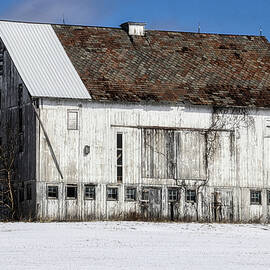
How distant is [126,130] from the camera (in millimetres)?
51344

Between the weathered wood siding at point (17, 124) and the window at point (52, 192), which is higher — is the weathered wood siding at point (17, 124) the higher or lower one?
the higher one

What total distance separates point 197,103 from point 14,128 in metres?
9.73

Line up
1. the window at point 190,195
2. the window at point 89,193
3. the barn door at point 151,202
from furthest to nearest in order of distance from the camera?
1. the window at point 190,195
2. the barn door at point 151,202
3. the window at point 89,193

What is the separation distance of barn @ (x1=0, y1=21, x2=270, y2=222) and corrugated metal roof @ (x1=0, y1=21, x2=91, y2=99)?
6 cm

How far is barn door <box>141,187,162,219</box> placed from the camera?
168 feet

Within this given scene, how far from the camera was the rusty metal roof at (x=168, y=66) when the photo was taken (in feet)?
173

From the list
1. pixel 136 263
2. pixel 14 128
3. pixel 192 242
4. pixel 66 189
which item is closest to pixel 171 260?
pixel 136 263

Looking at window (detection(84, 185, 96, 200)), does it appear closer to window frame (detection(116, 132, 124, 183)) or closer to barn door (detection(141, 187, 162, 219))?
window frame (detection(116, 132, 124, 183))

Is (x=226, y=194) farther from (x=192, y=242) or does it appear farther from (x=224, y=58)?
(x=192, y=242)

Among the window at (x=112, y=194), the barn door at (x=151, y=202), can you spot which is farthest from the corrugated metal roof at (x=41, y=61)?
the barn door at (x=151, y=202)

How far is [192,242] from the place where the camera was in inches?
1491

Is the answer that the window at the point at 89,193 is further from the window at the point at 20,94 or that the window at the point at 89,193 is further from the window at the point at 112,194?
the window at the point at 20,94

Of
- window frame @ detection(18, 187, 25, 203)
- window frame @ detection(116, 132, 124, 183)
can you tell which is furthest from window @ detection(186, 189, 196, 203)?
window frame @ detection(18, 187, 25, 203)

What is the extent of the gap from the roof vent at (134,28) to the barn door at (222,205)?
1067 centimetres
